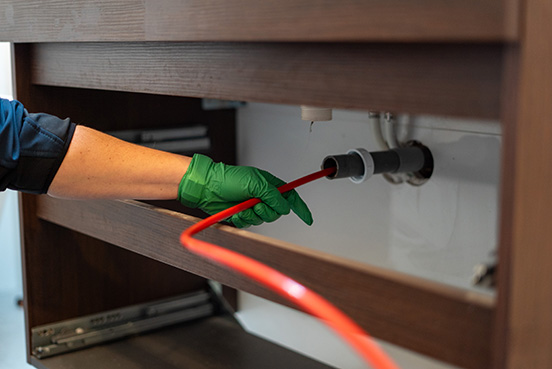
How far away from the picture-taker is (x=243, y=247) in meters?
0.79

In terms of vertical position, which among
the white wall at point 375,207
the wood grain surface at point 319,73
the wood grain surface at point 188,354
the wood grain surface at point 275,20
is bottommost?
the wood grain surface at point 188,354

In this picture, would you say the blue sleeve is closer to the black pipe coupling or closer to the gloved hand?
the gloved hand

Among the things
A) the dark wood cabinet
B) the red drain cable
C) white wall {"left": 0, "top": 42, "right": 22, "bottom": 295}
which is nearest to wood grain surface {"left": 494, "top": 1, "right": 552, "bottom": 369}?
the dark wood cabinet

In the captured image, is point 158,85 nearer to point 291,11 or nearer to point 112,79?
point 112,79

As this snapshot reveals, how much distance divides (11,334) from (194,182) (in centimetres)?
94

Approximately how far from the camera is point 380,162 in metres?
1.03

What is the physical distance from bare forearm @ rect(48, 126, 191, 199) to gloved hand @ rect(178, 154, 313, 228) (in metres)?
0.02

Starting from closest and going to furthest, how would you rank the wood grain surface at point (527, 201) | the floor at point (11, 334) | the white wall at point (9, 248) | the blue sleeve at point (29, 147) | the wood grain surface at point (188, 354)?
the wood grain surface at point (527, 201) → the blue sleeve at point (29, 147) → the wood grain surface at point (188, 354) → the floor at point (11, 334) → the white wall at point (9, 248)

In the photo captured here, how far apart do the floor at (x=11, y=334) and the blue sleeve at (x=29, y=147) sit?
2.16 feet

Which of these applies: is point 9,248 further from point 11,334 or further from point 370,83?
point 370,83

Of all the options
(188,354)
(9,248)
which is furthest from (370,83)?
(9,248)

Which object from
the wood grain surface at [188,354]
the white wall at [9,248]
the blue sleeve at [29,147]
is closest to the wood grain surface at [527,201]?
the blue sleeve at [29,147]

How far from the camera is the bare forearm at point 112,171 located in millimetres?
936

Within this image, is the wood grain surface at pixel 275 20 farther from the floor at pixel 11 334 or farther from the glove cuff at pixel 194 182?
the floor at pixel 11 334
